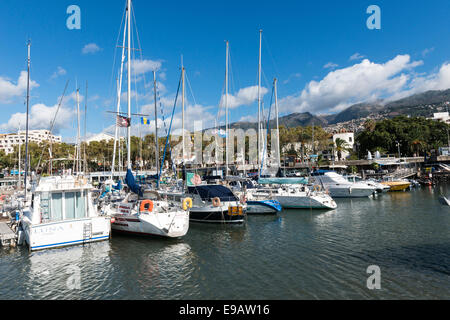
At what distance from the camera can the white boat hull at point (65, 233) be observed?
53.6ft

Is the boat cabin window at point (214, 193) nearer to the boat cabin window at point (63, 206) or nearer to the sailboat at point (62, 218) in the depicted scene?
the sailboat at point (62, 218)

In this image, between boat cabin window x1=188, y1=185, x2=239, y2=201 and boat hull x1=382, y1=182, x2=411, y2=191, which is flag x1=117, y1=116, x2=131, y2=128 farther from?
boat hull x1=382, y1=182, x2=411, y2=191

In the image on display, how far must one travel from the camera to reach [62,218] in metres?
17.5

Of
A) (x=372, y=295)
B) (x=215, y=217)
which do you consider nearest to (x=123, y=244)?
(x=215, y=217)

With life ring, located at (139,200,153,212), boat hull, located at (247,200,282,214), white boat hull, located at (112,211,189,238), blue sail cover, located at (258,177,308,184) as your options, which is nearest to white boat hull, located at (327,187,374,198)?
blue sail cover, located at (258,177,308,184)

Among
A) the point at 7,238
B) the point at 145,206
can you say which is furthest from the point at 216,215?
the point at 7,238

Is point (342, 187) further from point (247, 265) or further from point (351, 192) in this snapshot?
point (247, 265)

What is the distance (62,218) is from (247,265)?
12.0m

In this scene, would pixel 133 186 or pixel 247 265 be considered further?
pixel 133 186

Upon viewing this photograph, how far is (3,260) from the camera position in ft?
50.6

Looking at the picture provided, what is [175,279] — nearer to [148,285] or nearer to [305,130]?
[148,285]

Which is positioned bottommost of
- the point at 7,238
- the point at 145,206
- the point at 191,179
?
the point at 7,238

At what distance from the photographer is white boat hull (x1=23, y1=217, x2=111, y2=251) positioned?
1633 cm
